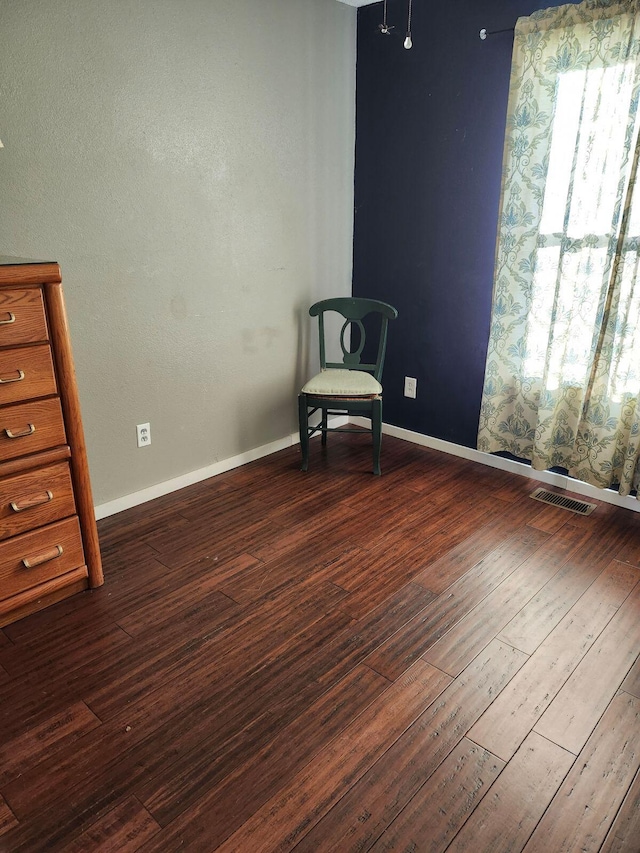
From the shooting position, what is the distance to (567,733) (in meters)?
1.60

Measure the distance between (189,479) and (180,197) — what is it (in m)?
1.34

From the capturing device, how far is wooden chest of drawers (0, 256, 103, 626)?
181 centimetres

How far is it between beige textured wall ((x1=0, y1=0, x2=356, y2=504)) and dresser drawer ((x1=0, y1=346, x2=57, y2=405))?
0.56 meters

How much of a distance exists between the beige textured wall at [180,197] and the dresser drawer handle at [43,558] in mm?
630

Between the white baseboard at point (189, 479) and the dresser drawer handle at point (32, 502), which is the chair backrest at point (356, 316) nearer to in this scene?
the white baseboard at point (189, 479)

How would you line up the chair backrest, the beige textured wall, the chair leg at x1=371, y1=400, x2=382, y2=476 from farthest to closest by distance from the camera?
the chair backrest, the chair leg at x1=371, y1=400, x2=382, y2=476, the beige textured wall

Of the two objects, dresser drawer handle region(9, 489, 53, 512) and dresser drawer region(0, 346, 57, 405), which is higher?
dresser drawer region(0, 346, 57, 405)

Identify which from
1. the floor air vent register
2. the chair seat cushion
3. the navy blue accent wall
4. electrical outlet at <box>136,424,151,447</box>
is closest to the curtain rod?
the navy blue accent wall

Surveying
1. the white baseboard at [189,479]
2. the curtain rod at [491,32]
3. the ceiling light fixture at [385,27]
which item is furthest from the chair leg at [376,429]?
the ceiling light fixture at [385,27]

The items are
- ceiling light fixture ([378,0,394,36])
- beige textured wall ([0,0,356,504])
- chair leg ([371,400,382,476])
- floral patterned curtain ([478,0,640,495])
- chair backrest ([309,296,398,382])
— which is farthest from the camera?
chair backrest ([309,296,398,382])

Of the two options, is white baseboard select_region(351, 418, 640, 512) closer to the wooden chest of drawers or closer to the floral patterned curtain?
the floral patterned curtain

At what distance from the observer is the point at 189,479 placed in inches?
118

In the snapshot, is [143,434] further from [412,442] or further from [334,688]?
[412,442]

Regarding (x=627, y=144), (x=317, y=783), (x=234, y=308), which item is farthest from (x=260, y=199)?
(x=317, y=783)
